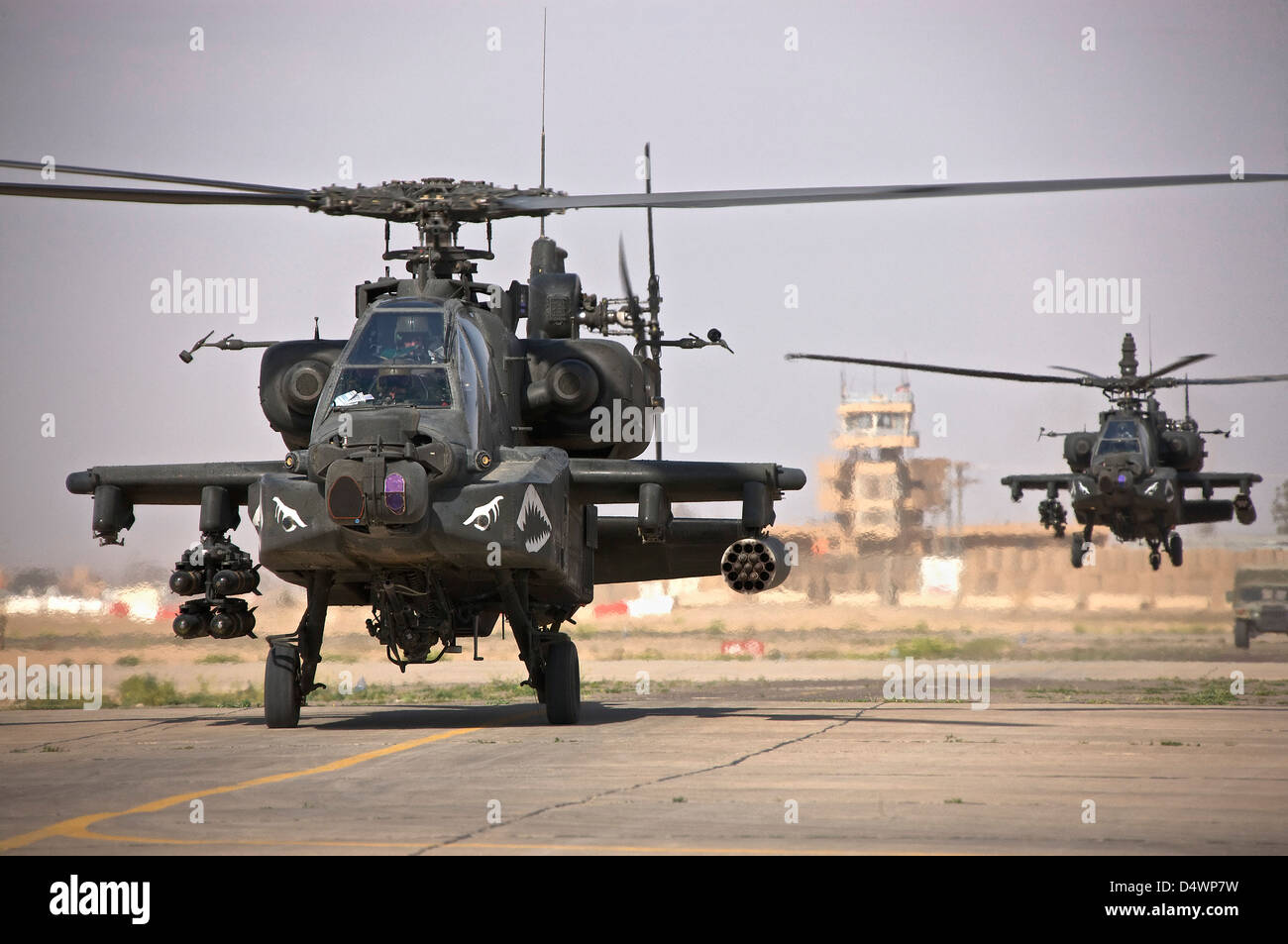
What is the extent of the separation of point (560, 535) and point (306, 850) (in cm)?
815

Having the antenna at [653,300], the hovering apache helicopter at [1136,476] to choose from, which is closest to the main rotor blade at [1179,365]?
the hovering apache helicopter at [1136,476]

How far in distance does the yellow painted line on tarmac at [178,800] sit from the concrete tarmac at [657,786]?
4 cm

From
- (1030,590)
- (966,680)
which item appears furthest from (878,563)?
(966,680)

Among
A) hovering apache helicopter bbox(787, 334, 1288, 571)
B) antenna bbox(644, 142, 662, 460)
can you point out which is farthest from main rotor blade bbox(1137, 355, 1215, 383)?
antenna bbox(644, 142, 662, 460)

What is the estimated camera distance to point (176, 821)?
9188 millimetres

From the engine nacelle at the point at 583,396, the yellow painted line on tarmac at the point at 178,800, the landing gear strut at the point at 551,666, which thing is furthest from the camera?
the engine nacelle at the point at 583,396

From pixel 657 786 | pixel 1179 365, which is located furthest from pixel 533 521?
pixel 1179 365

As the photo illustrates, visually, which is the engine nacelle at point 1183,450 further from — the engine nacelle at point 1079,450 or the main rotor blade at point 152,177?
the main rotor blade at point 152,177

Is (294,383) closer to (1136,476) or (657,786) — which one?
(657,786)

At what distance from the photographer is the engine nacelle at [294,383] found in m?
17.2

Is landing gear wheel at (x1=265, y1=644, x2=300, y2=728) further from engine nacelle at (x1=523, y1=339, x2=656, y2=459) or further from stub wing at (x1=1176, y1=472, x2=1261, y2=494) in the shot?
stub wing at (x1=1176, y1=472, x2=1261, y2=494)

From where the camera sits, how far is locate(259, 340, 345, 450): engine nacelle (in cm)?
1716
